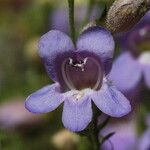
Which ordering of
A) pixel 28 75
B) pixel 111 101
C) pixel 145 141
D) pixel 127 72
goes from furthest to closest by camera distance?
pixel 28 75 < pixel 127 72 < pixel 145 141 < pixel 111 101

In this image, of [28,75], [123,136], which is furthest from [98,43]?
[28,75]

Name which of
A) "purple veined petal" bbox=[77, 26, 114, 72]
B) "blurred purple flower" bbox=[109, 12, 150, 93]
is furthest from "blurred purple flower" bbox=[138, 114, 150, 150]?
"purple veined petal" bbox=[77, 26, 114, 72]

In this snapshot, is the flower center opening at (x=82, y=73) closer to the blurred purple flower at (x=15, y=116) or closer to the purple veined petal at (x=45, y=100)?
the purple veined petal at (x=45, y=100)

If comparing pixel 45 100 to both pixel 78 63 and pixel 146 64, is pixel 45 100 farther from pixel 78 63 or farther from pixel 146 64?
A: pixel 146 64

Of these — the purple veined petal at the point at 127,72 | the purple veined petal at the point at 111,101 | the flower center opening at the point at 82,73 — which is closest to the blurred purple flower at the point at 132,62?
the purple veined petal at the point at 127,72

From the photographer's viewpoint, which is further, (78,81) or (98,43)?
(78,81)

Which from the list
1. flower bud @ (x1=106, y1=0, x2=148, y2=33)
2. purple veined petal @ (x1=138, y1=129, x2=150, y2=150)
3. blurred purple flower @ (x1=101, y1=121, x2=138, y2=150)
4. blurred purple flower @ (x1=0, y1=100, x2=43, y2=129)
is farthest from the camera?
blurred purple flower @ (x1=0, y1=100, x2=43, y2=129)

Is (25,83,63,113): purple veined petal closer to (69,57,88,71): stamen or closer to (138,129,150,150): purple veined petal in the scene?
(69,57,88,71): stamen
